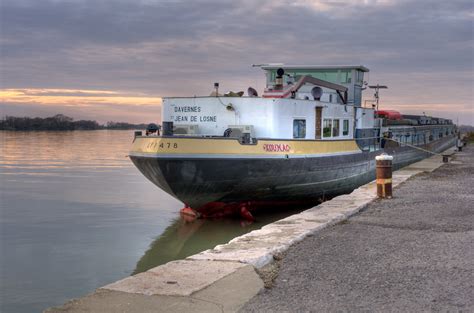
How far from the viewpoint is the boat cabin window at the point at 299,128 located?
1468 cm

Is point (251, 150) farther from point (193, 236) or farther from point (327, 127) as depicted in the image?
point (327, 127)

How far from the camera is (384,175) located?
456 inches

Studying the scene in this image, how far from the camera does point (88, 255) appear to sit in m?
10.7

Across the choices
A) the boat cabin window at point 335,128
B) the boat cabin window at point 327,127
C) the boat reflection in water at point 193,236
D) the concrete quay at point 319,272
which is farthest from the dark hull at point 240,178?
the concrete quay at point 319,272

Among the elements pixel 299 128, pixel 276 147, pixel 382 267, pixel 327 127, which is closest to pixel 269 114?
pixel 276 147

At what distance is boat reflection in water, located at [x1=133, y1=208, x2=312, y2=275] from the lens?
Result: 11.1 m

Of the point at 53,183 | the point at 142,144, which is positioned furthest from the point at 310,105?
the point at 53,183

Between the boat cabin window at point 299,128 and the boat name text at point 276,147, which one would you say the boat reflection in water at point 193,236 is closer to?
the boat name text at point 276,147

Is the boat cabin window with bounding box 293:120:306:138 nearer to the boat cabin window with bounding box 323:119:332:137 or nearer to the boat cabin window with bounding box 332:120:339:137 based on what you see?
the boat cabin window with bounding box 323:119:332:137

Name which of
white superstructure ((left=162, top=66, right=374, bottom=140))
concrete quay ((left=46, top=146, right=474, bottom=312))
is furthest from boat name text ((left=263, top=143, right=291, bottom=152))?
concrete quay ((left=46, top=146, right=474, bottom=312))

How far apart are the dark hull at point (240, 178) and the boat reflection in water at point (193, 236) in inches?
21.3

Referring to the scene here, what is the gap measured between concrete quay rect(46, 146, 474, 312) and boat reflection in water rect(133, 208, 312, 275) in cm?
338

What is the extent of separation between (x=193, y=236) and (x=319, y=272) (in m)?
7.32

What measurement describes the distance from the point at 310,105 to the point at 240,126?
2308 millimetres
